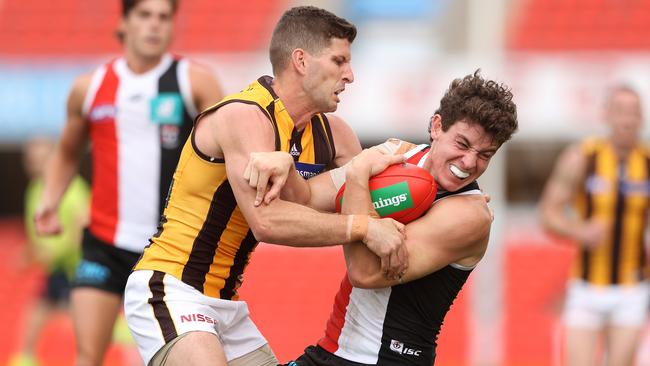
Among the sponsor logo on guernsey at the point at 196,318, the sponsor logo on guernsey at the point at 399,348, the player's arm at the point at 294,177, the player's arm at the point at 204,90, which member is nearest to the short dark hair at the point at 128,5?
the player's arm at the point at 204,90

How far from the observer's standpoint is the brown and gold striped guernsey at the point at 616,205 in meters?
8.01

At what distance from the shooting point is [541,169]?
671 inches

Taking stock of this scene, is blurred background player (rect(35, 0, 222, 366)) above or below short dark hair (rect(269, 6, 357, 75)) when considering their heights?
below

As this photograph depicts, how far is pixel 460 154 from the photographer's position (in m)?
4.21

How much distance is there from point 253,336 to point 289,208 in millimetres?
757

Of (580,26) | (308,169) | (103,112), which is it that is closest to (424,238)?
(308,169)

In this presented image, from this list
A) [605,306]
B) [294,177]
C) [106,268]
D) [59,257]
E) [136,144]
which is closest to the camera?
[294,177]

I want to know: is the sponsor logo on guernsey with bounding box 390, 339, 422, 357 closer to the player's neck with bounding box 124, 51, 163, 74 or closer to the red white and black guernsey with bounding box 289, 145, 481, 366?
the red white and black guernsey with bounding box 289, 145, 481, 366

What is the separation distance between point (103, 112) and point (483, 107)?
2.78 metres

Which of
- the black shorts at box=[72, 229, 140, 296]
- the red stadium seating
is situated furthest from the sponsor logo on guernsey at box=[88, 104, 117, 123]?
the red stadium seating

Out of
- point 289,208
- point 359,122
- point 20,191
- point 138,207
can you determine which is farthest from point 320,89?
point 20,191

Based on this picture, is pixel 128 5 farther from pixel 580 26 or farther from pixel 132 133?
pixel 580 26

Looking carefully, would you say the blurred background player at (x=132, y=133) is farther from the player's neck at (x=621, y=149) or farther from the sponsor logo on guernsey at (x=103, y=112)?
the player's neck at (x=621, y=149)

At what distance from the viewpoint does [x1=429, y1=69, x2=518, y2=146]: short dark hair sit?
4172 mm
